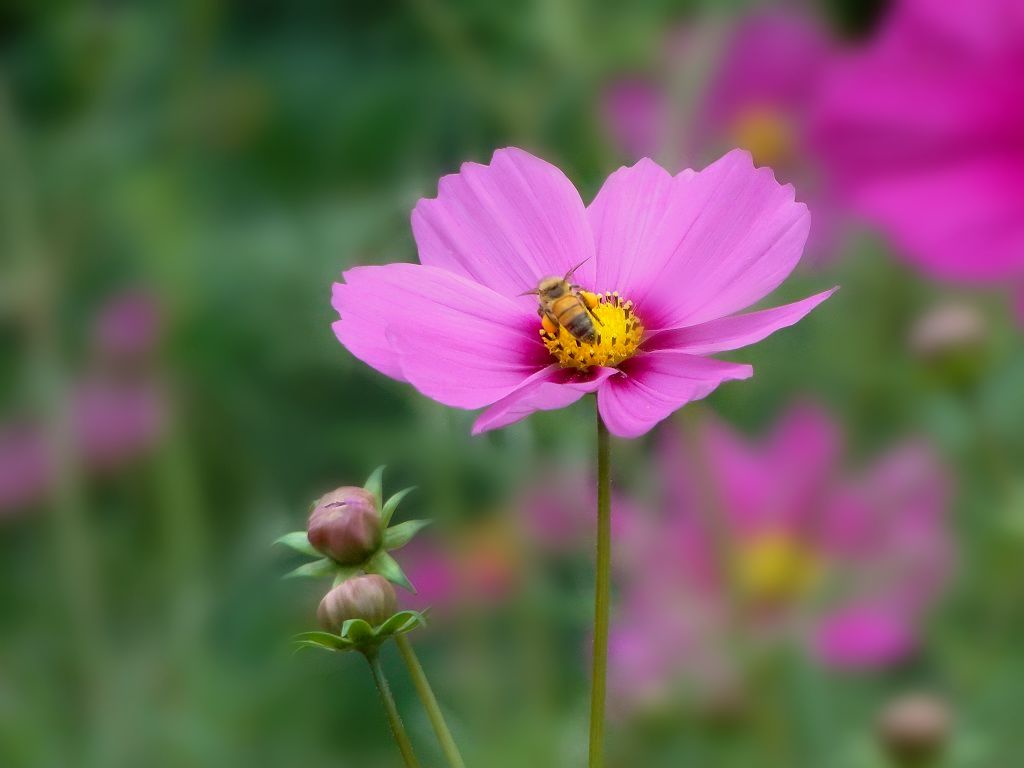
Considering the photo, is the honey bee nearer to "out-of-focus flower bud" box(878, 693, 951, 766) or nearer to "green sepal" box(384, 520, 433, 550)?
"green sepal" box(384, 520, 433, 550)

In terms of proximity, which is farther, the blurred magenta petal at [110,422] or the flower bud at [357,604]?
the blurred magenta petal at [110,422]

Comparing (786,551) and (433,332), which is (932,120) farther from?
(433,332)

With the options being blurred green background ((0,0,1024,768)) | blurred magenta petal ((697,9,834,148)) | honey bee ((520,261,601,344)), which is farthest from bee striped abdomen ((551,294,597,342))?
blurred magenta petal ((697,9,834,148))

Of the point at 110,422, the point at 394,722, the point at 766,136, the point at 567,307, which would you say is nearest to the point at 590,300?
the point at 567,307

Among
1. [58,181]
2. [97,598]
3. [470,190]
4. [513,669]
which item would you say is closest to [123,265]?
[58,181]

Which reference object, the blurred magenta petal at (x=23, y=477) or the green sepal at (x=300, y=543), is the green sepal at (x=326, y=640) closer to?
the green sepal at (x=300, y=543)

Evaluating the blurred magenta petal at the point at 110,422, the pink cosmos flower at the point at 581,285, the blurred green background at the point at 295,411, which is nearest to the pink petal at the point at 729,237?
the pink cosmos flower at the point at 581,285
